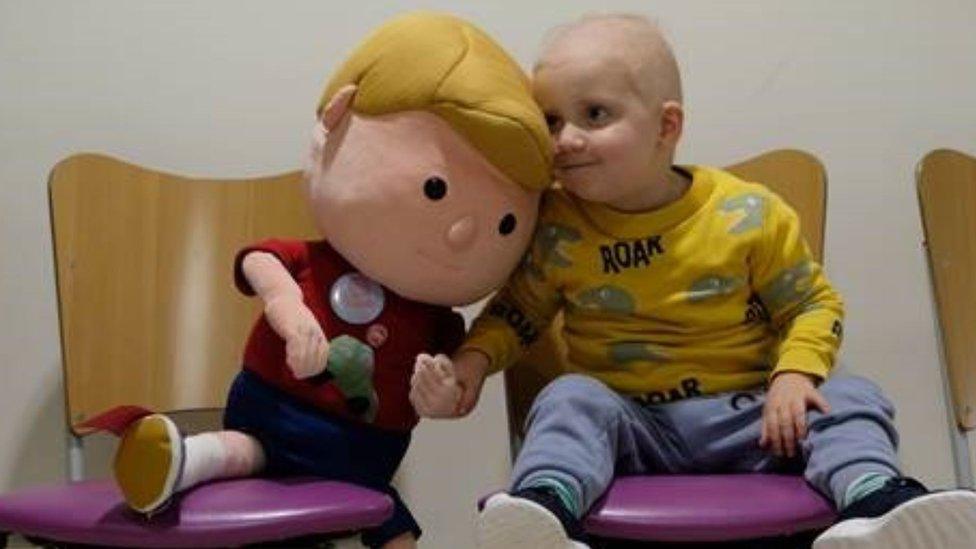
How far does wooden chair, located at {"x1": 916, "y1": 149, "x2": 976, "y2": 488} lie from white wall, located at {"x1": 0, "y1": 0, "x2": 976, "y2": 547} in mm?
204

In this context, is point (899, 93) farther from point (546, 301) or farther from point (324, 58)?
point (324, 58)

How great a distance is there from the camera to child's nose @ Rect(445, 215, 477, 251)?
100cm

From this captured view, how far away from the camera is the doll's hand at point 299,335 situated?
95cm

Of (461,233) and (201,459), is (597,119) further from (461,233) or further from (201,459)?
(201,459)

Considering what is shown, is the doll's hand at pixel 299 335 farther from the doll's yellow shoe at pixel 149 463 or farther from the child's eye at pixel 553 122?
the child's eye at pixel 553 122

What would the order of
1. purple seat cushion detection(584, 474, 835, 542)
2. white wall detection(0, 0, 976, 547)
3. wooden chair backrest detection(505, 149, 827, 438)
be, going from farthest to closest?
white wall detection(0, 0, 976, 547), wooden chair backrest detection(505, 149, 827, 438), purple seat cushion detection(584, 474, 835, 542)

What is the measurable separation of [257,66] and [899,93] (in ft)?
2.69

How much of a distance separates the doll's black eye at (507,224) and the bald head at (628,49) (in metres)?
0.15

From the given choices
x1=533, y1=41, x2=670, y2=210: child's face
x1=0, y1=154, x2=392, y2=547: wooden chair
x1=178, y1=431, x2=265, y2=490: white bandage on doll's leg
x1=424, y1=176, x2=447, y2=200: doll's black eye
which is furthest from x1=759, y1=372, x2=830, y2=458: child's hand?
x1=0, y1=154, x2=392, y2=547: wooden chair

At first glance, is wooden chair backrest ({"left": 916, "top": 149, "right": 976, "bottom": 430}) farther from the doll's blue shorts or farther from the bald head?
the doll's blue shorts

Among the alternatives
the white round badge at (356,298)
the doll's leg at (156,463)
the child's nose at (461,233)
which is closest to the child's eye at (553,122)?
the child's nose at (461,233)

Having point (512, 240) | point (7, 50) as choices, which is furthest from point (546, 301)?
point (7, 50)

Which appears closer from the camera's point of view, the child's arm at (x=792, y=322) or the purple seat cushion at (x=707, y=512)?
the purple seat cushion at (x=707, y=512)

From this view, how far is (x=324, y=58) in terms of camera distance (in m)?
1.39
